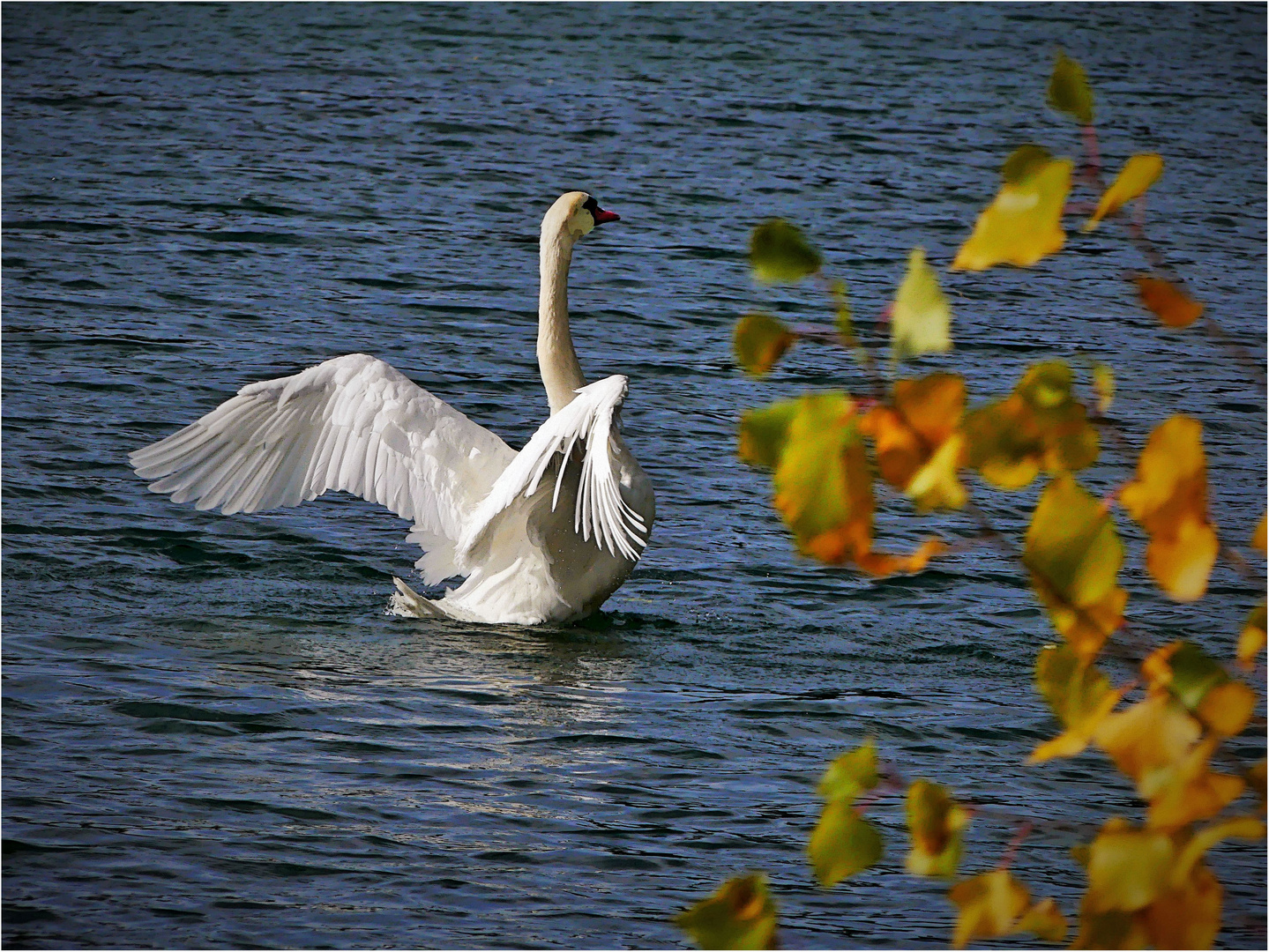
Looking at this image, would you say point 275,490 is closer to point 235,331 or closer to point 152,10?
point 235,331

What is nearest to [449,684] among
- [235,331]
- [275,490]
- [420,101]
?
[275,490]

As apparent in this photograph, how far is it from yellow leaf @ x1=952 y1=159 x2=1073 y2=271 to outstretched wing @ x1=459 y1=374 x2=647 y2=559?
395 centimetres

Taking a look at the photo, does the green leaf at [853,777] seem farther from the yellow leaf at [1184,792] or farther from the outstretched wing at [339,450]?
the outstretched wing at [339,450]

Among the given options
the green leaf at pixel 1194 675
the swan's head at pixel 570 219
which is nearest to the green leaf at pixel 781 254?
the green leaf at pixel 1194 675

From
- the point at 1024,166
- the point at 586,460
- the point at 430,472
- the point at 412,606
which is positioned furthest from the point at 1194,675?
the point at 430,472

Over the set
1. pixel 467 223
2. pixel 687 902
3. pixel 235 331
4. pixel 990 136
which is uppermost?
pixel 990 136

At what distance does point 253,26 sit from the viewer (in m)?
20.7

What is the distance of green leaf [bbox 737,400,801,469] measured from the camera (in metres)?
1.88

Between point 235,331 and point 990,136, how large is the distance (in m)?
9.00

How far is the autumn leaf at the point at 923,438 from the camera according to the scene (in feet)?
6.05

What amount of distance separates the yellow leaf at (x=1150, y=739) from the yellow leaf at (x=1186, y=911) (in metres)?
0.12

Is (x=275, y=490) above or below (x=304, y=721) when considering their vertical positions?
above

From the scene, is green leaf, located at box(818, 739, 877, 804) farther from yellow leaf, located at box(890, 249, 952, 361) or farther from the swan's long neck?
the swan's long neck

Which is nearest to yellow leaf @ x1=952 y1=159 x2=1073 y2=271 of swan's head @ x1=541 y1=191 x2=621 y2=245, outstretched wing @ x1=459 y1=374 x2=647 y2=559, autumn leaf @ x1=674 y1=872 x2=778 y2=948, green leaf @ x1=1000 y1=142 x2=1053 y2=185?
green leaf @ x1=1000 y1=142 x2=1053 y2=185
